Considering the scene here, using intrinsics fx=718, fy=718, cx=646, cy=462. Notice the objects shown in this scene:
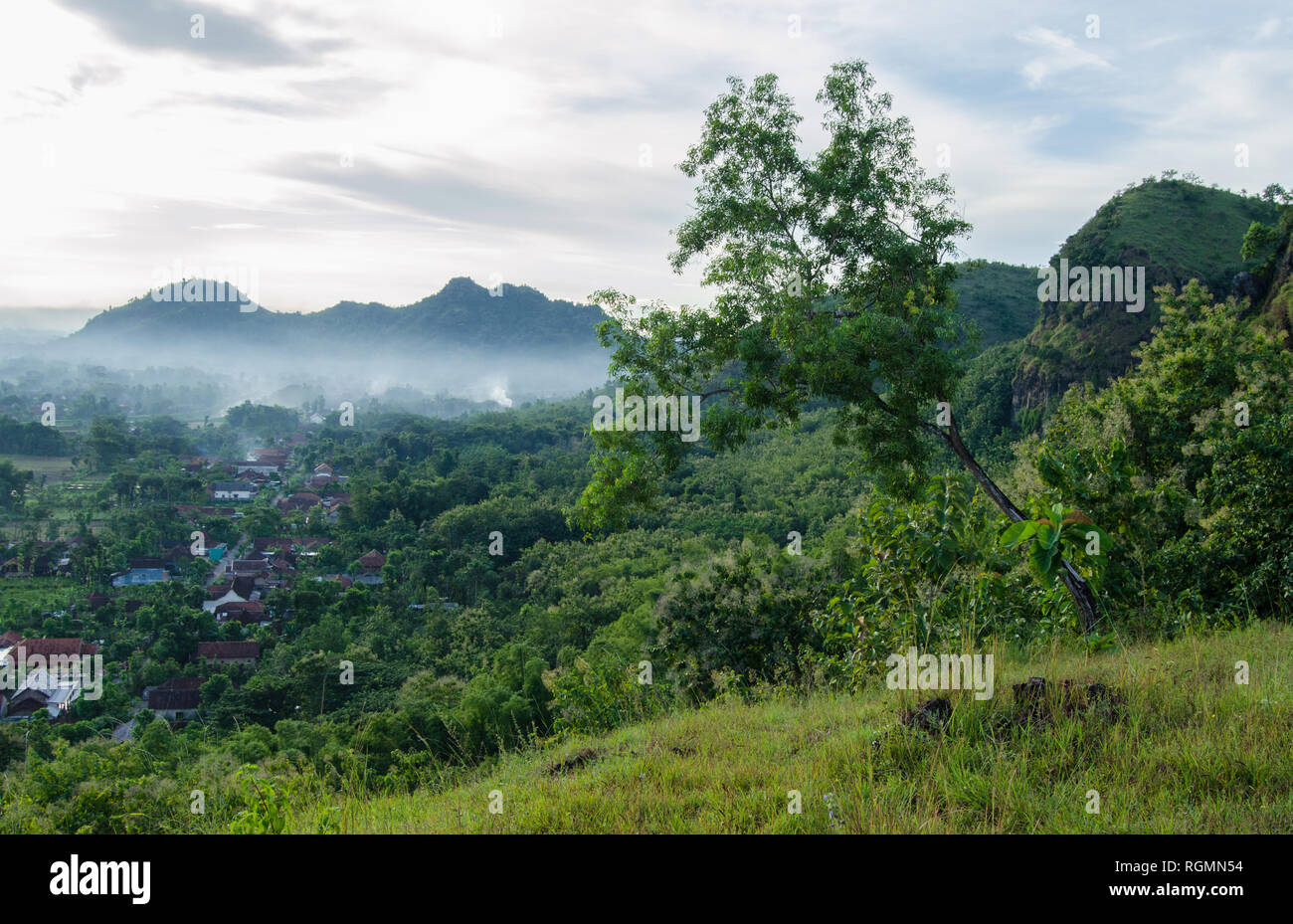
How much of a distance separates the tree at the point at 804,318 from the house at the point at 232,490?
63683mm

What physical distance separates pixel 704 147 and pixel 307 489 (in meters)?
63.8

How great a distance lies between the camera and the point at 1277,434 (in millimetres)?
6453

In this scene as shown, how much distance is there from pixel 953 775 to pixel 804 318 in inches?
198

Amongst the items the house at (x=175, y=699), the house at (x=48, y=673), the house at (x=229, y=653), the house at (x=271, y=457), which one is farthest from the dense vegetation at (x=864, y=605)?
the house at (x=271, y=457)

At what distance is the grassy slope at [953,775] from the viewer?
2609 millimetres

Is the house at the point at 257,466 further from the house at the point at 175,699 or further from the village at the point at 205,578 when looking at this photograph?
the house at the point at 175,699

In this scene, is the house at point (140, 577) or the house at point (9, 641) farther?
the house at point (140, 577)

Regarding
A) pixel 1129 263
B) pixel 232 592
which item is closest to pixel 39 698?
pixel 232 592

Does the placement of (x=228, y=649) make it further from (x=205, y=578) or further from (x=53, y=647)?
(x=205, y=578)

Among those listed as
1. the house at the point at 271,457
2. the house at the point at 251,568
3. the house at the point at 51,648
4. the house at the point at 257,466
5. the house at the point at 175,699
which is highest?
the house at the point at 271,457

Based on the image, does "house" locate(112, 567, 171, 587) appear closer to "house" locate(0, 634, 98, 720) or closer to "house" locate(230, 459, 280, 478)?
"house" locate(0, 634, 98, 720)

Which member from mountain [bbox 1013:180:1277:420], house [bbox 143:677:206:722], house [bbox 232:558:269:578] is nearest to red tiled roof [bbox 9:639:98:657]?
house [bbox 143:677:206:722]

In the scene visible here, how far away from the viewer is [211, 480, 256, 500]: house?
202 ft
